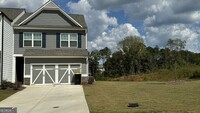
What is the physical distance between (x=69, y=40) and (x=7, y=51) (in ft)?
20.3

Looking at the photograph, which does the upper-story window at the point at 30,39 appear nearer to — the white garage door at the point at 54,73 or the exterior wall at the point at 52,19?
the exterior wall at the point at 52,19

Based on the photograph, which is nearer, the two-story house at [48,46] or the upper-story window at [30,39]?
the two-story house at [48,46]

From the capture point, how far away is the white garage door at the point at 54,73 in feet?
103

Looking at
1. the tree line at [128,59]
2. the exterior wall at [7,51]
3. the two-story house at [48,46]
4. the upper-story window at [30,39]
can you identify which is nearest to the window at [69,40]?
the two-story house at [48,46]

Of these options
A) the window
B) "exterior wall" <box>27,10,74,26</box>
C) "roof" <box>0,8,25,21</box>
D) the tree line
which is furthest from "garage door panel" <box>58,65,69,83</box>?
the tree line

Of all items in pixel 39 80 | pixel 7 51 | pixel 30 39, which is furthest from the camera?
pixel 30 39

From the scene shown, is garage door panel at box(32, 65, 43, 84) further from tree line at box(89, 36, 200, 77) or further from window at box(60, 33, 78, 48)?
tree line at box(89, 36, 200, 77)

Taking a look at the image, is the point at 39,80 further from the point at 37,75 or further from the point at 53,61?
the point at 53,61

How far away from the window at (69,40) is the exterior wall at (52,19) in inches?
45.1

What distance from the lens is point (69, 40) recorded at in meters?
32.6

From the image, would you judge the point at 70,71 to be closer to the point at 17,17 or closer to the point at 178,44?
the point at 17,17

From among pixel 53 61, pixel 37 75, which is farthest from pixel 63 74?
pixel 37 75

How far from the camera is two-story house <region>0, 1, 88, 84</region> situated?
31266mm

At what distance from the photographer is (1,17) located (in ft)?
88.2
